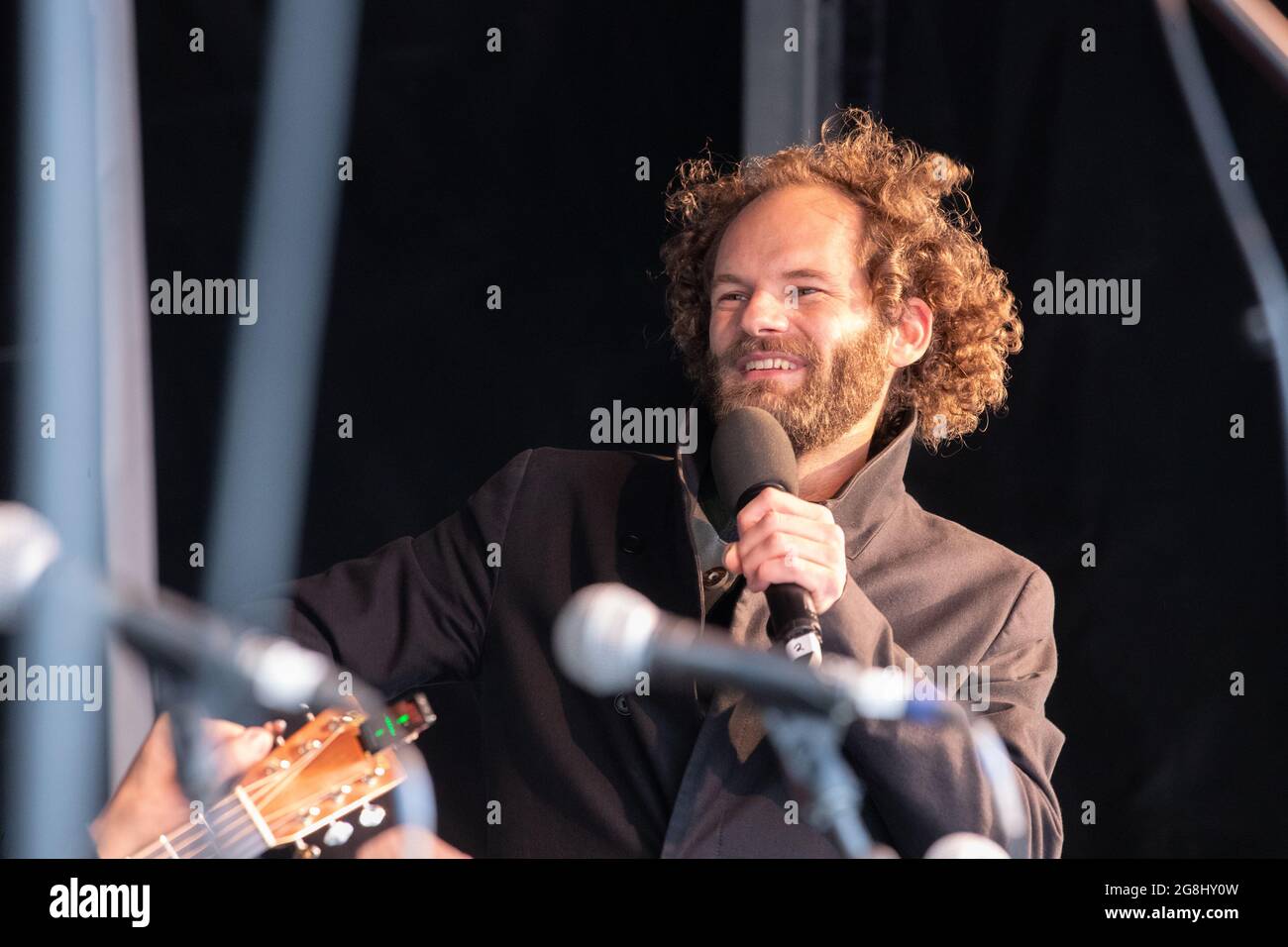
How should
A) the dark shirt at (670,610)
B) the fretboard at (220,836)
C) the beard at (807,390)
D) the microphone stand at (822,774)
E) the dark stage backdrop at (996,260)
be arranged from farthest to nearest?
1. the dark stage backdrop at (996,260)
2. the beard at (807,390)
3. the dark shirt at (670,610)
4. the fretboard at (220,836)
5. the microphone stand at (822,774)

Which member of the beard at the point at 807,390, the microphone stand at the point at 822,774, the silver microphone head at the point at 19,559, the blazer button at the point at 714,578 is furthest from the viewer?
the beard at the point at 807,390

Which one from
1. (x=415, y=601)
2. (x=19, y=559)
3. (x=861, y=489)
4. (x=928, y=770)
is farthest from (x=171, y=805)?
(x=861, y=489)

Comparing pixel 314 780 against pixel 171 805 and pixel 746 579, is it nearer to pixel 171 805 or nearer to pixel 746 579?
pixel 171 805

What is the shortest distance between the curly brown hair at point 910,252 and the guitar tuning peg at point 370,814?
36.6 inches

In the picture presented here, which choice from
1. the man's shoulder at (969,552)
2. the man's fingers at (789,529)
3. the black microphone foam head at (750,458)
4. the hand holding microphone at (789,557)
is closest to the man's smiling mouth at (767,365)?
the man's shoulder at (969,552)

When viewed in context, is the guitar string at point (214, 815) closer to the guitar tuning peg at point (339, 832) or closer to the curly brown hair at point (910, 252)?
the guitar tuning peg at point (339, 832)

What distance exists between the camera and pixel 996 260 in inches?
88.9

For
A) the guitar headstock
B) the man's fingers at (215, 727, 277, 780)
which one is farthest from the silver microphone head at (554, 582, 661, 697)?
the man's fingers at (215, 727, 277, 780)

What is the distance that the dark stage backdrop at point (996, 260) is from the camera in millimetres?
2074

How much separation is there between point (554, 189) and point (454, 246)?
18 centimetres

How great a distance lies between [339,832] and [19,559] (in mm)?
434

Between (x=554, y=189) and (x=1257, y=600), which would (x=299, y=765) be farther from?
(x=1257, y=600)

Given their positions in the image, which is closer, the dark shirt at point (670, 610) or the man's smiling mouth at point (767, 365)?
the dark shirt at point (670, 610)

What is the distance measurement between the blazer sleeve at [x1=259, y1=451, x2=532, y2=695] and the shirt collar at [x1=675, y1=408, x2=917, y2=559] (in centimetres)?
26
